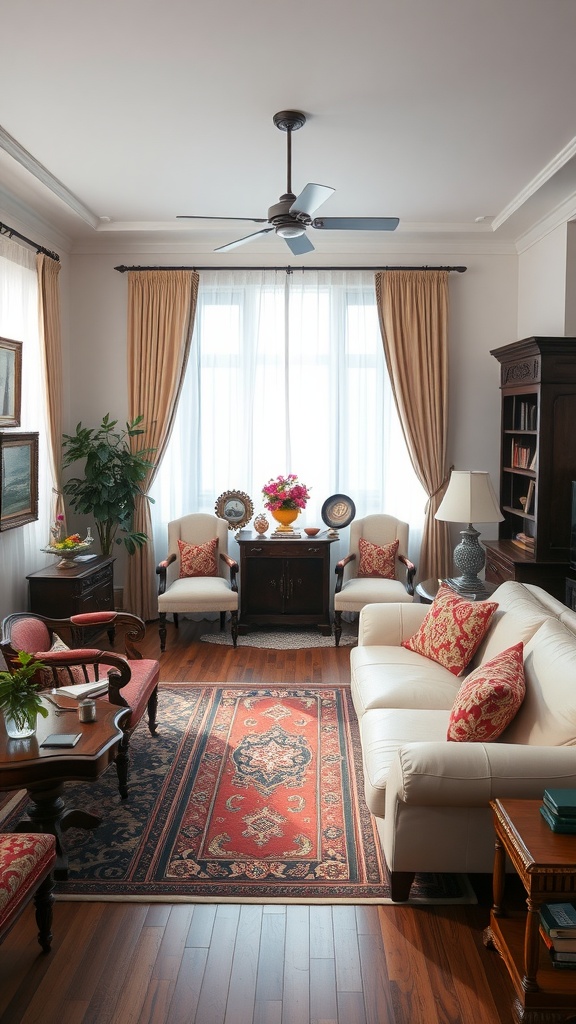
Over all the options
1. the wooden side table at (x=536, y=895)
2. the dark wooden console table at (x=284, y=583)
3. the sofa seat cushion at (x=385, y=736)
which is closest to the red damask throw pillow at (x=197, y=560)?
the dark wooden console table at (x=284, y=583)

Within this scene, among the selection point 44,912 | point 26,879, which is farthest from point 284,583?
point 26,879

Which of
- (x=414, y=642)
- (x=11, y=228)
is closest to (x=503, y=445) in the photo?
(x=414, y=642)

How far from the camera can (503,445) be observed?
21.1 ft

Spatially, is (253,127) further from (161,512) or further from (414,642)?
(161,512)

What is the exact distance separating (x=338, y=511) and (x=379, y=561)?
582 millimetres

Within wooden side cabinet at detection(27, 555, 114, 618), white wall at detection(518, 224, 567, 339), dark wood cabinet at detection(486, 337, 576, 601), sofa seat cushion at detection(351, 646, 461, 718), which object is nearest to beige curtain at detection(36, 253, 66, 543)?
wooden side cabinet at detection(27, 555, 114, 618)

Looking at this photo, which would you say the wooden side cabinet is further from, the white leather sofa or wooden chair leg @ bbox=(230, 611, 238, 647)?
the white leather sofa

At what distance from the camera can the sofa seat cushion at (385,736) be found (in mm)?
2848

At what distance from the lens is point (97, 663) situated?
3.61 metres

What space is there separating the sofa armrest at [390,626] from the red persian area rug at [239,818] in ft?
1.72

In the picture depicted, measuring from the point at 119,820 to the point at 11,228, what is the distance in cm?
395

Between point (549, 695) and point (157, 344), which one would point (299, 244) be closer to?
point (157, 344)

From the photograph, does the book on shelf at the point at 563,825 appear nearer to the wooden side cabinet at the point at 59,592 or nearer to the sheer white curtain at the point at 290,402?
the wooden side cabinet at the point at 59,592

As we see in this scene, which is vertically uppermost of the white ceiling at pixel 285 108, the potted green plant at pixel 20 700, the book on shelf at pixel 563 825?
the white ceiling at pixel 285 108
